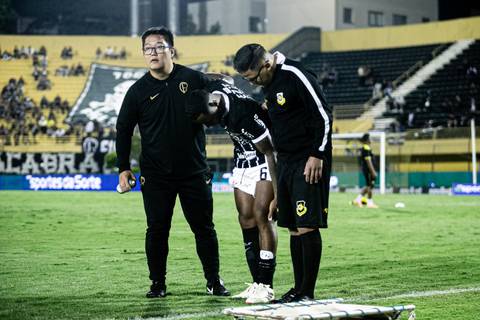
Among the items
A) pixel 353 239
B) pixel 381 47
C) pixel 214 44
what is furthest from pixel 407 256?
pixel 214 44

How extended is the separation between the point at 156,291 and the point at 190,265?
10.5 feet

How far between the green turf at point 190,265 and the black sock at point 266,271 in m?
0.45

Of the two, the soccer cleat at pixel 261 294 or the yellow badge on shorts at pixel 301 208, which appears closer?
the yellow badge on shorts at pixel 301 208

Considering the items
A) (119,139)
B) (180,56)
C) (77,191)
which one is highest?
(180,56)

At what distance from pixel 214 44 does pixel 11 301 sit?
57.9 metres

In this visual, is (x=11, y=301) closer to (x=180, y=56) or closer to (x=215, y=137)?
(x=215, y=137)

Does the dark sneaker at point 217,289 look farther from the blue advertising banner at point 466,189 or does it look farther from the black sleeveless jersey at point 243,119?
the blue advertising banner at point 466,189

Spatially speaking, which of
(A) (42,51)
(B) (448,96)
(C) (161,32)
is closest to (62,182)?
(B) (448,96)

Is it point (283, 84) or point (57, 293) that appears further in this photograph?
point (57, 293)

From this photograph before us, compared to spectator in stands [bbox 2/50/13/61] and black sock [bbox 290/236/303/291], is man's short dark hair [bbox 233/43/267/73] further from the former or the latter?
spectator in stands [bbox 2/50/13/61]

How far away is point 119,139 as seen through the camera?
32.5ft

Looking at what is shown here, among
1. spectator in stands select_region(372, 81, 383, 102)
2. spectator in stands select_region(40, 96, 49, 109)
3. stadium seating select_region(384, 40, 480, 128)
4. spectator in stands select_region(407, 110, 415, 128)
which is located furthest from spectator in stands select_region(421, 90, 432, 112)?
spectator in stands select_region(40, 96, 49, 109)

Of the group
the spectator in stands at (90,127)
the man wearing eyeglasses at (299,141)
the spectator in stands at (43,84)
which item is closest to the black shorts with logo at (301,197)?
the man wearing eyeglasses at (299,141)

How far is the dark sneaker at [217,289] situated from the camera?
9.76 meters
